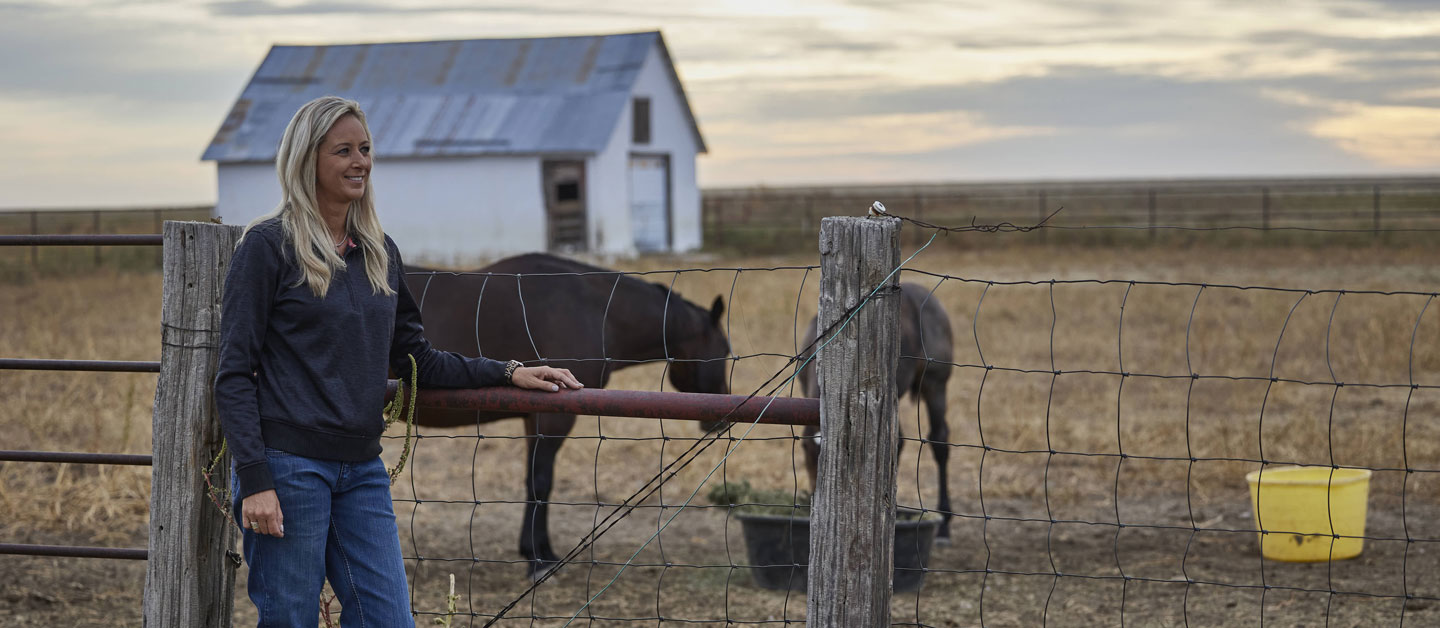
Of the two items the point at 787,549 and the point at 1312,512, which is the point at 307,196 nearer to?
the point at 787,549

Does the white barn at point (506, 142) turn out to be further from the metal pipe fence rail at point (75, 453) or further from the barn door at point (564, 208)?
the metal pipe fence rail at point (75, 453)

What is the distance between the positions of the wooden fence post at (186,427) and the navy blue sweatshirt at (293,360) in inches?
14.5

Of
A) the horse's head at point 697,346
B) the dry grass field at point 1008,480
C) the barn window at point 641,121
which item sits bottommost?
the dry grass field at point 1008,480

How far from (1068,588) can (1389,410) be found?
16.9 ft

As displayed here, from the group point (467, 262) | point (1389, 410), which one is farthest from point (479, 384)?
point (467, 262)

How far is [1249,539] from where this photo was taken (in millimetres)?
5910

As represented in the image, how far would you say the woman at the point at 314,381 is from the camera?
2453mm

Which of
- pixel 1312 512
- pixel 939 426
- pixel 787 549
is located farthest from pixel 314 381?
pixel 939 426

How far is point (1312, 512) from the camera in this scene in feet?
17.0

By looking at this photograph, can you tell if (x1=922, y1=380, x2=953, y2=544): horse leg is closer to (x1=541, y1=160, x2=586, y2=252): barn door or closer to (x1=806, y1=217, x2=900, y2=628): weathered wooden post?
(x1=806, y1=217, x2=900, y2=628): weathered wooden post

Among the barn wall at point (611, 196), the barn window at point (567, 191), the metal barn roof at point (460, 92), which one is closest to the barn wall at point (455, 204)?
the metal barn roof at point (460, 92)

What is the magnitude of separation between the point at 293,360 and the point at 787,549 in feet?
10.2

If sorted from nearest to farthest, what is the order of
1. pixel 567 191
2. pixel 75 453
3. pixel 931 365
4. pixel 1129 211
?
1. pixel 75 453
2. pixel 931 365
3. pixel 567 191
4. pixel 1129 211

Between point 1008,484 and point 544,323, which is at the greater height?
point 544,323
